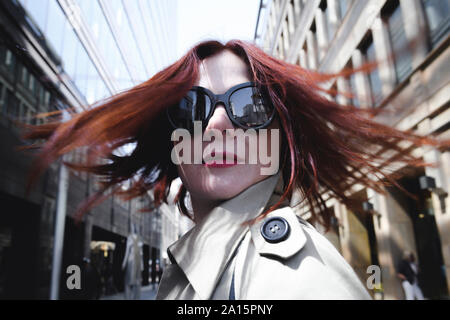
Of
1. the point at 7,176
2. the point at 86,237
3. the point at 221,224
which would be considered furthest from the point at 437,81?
the point at 86,237

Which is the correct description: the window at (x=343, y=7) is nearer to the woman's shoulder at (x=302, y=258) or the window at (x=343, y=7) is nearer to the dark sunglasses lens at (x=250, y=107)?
the dark sunglasses lens at (x=250, y=107)

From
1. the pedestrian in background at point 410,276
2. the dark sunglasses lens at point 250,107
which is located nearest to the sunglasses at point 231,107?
the dark sunglasses lens at point 250,107

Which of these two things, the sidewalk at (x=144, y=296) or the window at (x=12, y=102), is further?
the window at (x=12, y=102)

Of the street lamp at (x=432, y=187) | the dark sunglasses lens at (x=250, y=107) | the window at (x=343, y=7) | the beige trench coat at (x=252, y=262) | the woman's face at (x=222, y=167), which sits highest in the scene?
the window at (x=343, y=7)

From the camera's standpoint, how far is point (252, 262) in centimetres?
67

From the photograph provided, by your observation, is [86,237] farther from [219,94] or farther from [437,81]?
[219,94]

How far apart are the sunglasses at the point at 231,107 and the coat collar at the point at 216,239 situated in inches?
6.7

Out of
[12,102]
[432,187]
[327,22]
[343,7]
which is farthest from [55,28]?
[327,22]

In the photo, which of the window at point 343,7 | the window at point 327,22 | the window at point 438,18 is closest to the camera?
the window at point 438,18

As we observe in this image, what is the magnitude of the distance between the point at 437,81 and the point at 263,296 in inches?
223

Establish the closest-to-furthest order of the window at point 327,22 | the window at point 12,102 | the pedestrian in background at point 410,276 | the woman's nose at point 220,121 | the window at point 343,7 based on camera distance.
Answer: the woman's nose at point 220,121 < the window at point 12,102 < the pedestrian in background at point 410,276 < the window at point 343,7 < the window at point 327,22

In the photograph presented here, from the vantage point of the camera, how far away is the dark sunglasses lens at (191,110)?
0.89 m

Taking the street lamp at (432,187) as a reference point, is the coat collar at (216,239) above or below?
below

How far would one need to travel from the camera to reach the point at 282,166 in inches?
40.1
